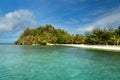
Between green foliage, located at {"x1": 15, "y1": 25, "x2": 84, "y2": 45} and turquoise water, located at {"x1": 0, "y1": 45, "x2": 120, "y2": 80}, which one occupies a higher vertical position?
green foliage, located at {"x1": 15, "y1": 25, "x2": 84, "y2": 45}

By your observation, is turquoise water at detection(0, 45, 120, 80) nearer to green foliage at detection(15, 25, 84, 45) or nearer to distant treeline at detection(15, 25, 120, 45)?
distant treeline at detection(15, 25, 120, 45)

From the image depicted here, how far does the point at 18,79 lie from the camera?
35.9ft

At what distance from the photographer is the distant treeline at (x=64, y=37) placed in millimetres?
69875

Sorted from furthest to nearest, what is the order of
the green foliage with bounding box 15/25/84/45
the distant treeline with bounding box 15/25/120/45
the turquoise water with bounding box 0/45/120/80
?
the green foliage with bounding box 15/25/84/45 → the distant treeline with bounding box 15/25/120/45 → the turquoise water with bounding box 0/45/120/80

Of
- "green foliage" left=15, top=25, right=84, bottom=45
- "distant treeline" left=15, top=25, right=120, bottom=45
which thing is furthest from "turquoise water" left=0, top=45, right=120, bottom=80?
"green foliage" left=15, top=25, right=84, bottom=45

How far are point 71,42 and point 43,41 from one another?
89.3ft

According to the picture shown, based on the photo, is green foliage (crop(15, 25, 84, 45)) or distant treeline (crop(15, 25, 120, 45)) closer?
distant treeline (crop(15, 25, 120, 45))

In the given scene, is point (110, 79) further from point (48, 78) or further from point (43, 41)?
point (43, 41)

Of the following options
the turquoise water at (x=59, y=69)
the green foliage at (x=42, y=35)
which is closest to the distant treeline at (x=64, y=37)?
the green foliage at (x=42, y=35)

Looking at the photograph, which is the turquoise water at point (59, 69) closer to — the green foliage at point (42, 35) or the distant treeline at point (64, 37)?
the distant treeline at point (64, 37)

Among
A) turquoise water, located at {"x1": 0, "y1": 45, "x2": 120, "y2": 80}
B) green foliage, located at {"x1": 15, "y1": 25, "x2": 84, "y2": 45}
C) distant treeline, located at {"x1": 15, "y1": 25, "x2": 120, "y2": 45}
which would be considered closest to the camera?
turquoise water, located at {"x1": 0, "y1": 45, "x2": 120, "y2": 80}

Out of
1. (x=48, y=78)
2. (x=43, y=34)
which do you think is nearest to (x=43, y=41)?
(x=43, y=34)

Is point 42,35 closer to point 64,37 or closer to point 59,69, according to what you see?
point 64,37

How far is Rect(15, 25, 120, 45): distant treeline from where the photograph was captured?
229 ft
